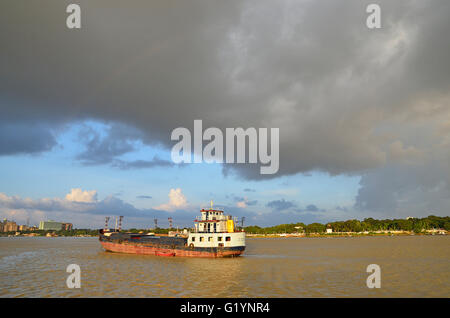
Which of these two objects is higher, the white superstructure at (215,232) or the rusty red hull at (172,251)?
the white superstructure at (215,232)

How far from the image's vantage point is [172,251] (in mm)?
60562

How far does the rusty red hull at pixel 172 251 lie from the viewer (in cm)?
5659

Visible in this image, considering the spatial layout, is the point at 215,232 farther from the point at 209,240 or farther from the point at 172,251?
the point at 172,251

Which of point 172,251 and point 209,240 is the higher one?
point 209,240

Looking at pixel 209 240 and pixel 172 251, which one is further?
pixel 172 251

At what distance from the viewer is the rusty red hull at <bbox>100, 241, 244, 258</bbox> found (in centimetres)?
5659

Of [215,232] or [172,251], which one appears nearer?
[215,232]

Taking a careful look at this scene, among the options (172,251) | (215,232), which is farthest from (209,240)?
(172,251)

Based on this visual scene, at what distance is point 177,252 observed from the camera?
6006 centimetres

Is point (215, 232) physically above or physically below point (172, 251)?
above

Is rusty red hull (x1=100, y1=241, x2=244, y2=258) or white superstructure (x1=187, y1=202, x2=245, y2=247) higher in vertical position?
white superstructure (x1=187, y1=202, x2=245, y2=247)

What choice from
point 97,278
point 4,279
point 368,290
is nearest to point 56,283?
point 97,278
